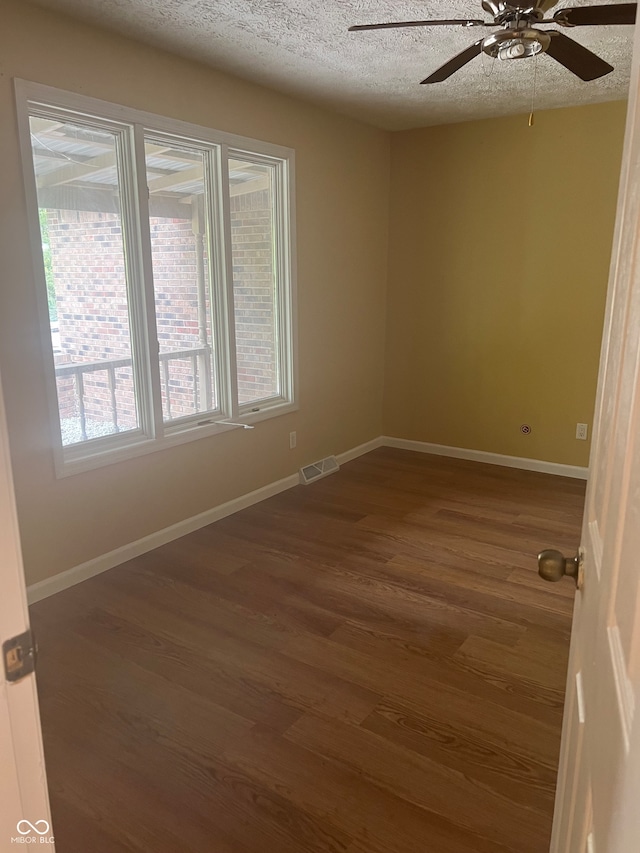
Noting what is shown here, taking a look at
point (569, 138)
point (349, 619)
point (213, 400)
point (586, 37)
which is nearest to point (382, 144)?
point (569, 138)

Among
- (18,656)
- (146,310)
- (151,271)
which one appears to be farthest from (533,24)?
(18,656)

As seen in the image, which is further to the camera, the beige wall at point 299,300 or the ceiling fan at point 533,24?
the beige wall at point 299,300

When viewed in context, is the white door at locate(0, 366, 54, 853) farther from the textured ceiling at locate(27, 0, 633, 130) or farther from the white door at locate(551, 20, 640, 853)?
the textured ceiling at locate(27, 0, 633, 130)

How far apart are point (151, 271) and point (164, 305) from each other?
0.82 feet

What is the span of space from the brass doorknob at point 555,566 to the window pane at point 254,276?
3037mm

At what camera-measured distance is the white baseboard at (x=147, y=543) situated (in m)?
2.91

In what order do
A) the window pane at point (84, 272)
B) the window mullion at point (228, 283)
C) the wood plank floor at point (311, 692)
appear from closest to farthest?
the wood plank floor at point (311, 692) → the window pane at point (84, 272) → the window mullion at point (228, 283)

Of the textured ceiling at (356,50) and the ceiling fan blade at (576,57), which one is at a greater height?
the textured ceiling at (356,50)

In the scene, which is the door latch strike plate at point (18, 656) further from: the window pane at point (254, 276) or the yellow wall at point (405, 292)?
the window pane at point (254, 276)

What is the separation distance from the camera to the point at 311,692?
222 cm

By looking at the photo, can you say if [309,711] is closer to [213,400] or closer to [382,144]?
[213,400]

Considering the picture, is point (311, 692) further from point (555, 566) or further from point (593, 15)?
point (593, 15)

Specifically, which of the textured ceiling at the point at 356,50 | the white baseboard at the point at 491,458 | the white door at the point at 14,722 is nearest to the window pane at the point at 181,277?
the textured ceiling at the point at 356,50

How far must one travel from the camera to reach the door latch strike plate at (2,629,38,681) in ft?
2.42
